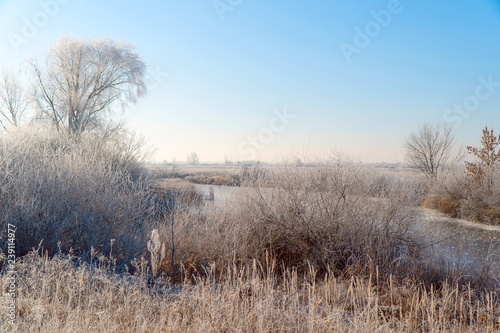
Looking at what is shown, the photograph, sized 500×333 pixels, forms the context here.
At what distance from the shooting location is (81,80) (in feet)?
59.7

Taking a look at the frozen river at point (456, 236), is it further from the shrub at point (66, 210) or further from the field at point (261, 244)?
the shrub at point (66, 210)

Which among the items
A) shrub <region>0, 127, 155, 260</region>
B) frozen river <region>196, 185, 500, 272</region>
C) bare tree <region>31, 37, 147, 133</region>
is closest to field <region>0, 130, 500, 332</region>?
shrub <region>0, 127, 155, 260</region>

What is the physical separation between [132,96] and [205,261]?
1760cm

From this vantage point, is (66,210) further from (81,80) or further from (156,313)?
(81,80)

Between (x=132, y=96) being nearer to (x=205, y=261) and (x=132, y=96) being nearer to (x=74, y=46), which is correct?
(x=74, y=46)

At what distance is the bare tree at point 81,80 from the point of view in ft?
57.8

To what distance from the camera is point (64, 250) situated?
18.5 feet

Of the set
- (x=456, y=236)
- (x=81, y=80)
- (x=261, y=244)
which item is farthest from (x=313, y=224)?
(x=81, y=80)

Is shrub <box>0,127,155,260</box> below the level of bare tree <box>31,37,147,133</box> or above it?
below

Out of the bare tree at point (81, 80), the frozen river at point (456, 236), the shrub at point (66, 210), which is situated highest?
the bare tree at point (81, 80)

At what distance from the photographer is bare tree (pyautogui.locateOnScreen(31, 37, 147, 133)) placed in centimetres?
1762

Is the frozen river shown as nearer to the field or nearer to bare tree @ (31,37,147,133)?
the field

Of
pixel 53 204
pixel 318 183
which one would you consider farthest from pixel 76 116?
pixel 318 183

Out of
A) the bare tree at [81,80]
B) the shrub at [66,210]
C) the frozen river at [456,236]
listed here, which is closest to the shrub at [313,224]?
the frozen river at [456,236]
